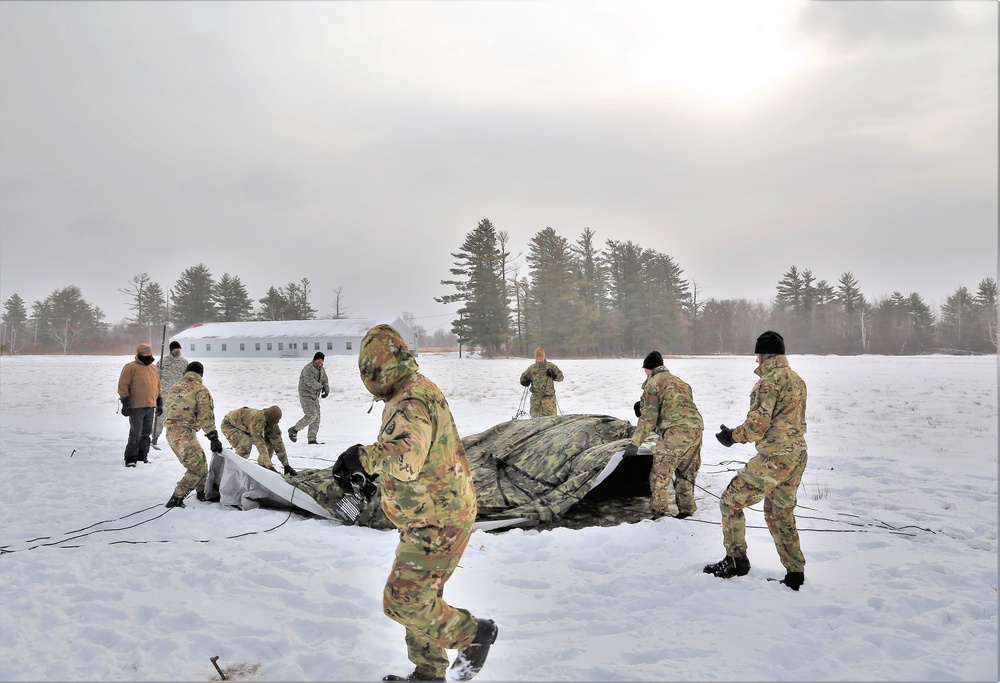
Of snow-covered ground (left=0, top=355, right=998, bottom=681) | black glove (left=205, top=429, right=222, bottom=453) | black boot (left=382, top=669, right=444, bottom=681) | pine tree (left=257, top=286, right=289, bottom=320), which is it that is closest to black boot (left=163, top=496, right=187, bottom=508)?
snow-covered ground (left=0, top=355, right=998, bottom=681)

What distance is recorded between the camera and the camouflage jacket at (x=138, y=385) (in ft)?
28.1

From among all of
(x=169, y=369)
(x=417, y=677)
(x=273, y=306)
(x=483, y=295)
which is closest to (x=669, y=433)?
(x=417, y=677)

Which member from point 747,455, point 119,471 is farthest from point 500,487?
point 119,471

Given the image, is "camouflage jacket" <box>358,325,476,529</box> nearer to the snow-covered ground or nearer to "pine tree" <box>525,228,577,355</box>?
the snow-covered ground

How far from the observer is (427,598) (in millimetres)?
2562

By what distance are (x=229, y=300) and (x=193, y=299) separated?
2.84 meters

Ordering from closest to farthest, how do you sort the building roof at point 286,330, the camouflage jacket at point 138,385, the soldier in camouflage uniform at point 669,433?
the soldier in camouflage uniform at point 669,433 → the camouflage jacket at point 138,385 → the building roof at point 286,330

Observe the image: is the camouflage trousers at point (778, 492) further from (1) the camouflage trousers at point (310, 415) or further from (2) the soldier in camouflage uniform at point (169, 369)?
(2) the soldier in camouflage uniform at point (169, 369)

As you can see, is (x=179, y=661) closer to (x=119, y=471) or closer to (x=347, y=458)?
(x=347, y=458)

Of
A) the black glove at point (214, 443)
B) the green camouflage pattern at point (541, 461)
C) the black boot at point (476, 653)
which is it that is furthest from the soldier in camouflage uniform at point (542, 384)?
the black boot at point (476, 653)

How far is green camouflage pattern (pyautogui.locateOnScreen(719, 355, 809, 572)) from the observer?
153 inches

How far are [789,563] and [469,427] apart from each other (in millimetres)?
9733

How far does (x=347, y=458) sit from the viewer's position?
2.41 meters

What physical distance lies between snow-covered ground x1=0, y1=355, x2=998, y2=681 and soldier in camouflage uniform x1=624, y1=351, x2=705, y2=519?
1.33ft
